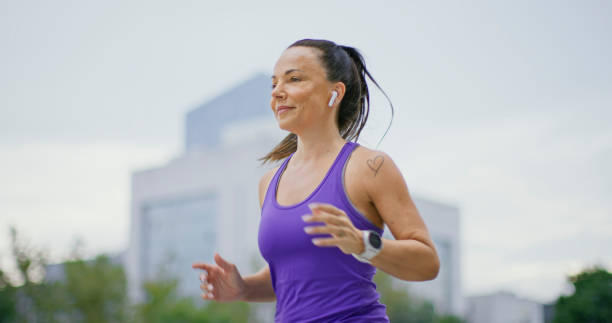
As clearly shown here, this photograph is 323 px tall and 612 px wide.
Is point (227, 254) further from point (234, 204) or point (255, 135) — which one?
point (255, 135)

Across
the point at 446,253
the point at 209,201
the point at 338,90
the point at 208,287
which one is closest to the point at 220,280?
the point at 208,287

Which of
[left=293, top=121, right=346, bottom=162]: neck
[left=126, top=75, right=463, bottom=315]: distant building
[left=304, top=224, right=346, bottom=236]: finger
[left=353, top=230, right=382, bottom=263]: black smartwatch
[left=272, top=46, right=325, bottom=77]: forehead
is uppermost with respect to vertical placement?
[left=126, top=75, right=463, bottom=315]: distant building

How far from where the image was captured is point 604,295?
70.4 ft

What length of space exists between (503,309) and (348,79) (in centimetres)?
6706

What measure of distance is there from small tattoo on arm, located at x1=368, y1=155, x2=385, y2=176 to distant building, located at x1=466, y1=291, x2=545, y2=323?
212 ft

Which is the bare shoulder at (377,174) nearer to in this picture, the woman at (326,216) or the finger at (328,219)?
the woman at (326,216)

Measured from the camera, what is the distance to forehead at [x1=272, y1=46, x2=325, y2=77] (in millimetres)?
2988

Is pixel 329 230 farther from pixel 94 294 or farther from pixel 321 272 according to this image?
pixel 94 294

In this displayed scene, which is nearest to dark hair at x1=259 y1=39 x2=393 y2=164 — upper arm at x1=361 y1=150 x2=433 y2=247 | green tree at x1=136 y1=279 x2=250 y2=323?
upper arm at x1=361 y1=150 x2=433 y2=247

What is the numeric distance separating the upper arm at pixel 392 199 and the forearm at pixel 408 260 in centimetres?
7

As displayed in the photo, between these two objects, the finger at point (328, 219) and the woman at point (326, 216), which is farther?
the woman at point (326, 216)

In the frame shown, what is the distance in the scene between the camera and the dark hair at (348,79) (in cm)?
306

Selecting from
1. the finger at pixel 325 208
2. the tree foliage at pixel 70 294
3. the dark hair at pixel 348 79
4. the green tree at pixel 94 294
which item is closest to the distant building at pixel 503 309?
the tree foliage at pixel 70 294

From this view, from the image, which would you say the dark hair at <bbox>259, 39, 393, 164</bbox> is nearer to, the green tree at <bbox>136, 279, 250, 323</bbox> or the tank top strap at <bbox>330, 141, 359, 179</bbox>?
the tank top strap at <bbox>330, 141, 359, 179</bbox>
